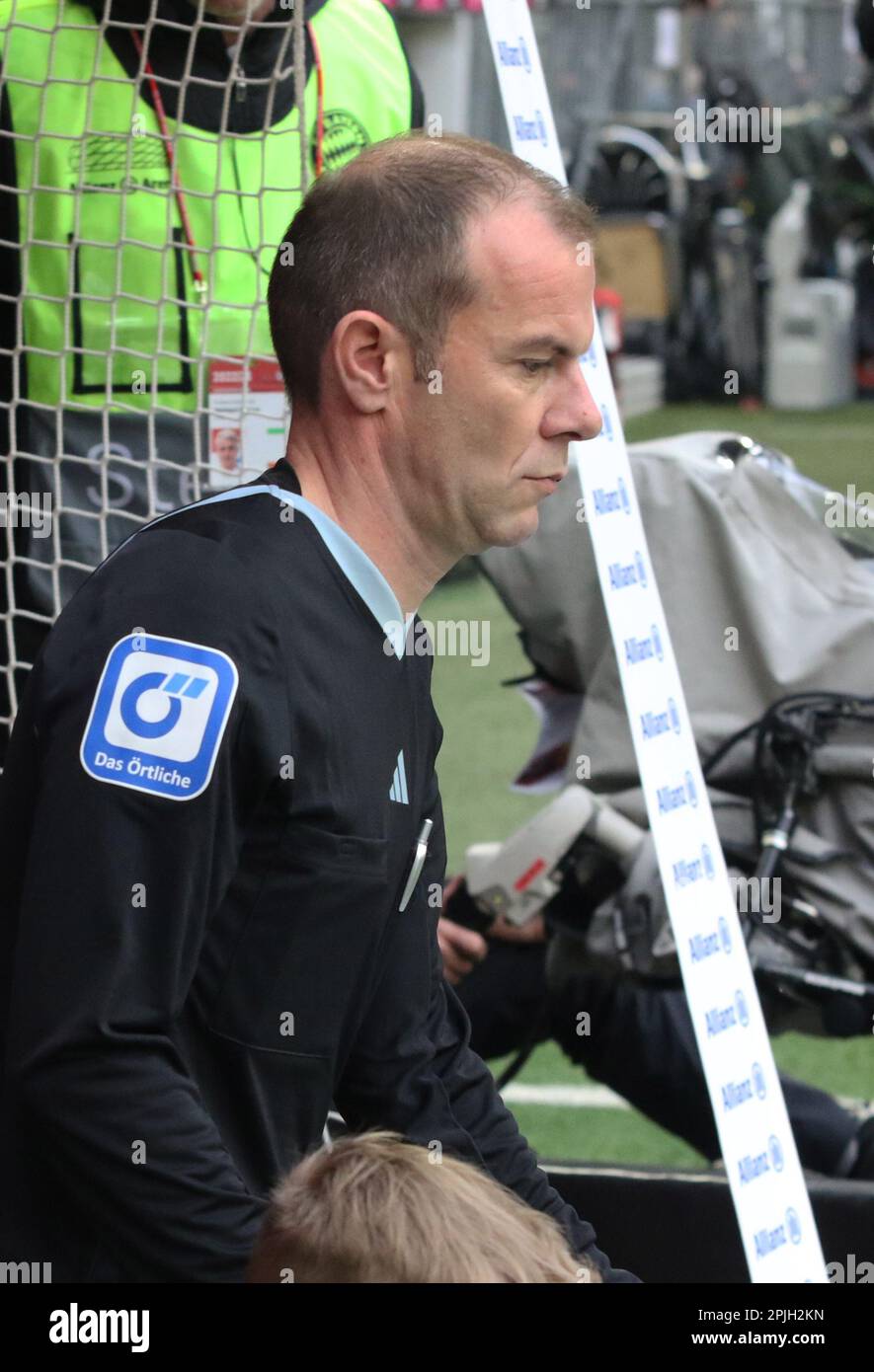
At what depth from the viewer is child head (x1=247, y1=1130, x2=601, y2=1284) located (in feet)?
4.43

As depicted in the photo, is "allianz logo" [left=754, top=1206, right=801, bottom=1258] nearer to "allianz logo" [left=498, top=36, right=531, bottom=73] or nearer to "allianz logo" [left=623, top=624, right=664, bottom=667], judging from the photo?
"allianz logo" [left=623, top=624, right=664, bottom=667]

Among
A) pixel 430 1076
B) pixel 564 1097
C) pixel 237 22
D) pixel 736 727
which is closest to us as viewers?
pixel 430 1076

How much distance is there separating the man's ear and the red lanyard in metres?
1.25

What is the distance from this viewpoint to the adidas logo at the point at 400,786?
1.77 meters

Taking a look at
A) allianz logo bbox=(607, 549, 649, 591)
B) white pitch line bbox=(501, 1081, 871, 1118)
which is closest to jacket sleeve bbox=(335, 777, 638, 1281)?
allianz logo bbox=(607, 549, 649, 591)

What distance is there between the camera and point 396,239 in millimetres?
1691

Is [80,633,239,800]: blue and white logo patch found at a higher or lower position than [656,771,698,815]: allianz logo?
higher

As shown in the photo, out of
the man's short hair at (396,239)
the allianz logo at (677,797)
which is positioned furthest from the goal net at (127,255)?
the man's short hair at (396,239)

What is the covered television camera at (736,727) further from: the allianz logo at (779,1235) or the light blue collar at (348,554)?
the light blue collar at (348,554)

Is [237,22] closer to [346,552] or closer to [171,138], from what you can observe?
[171,138]

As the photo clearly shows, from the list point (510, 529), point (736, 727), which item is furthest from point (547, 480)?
point (736, 727)

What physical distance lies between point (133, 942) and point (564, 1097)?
10.6 ft

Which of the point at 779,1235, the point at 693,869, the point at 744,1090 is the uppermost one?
the point at 693,869
